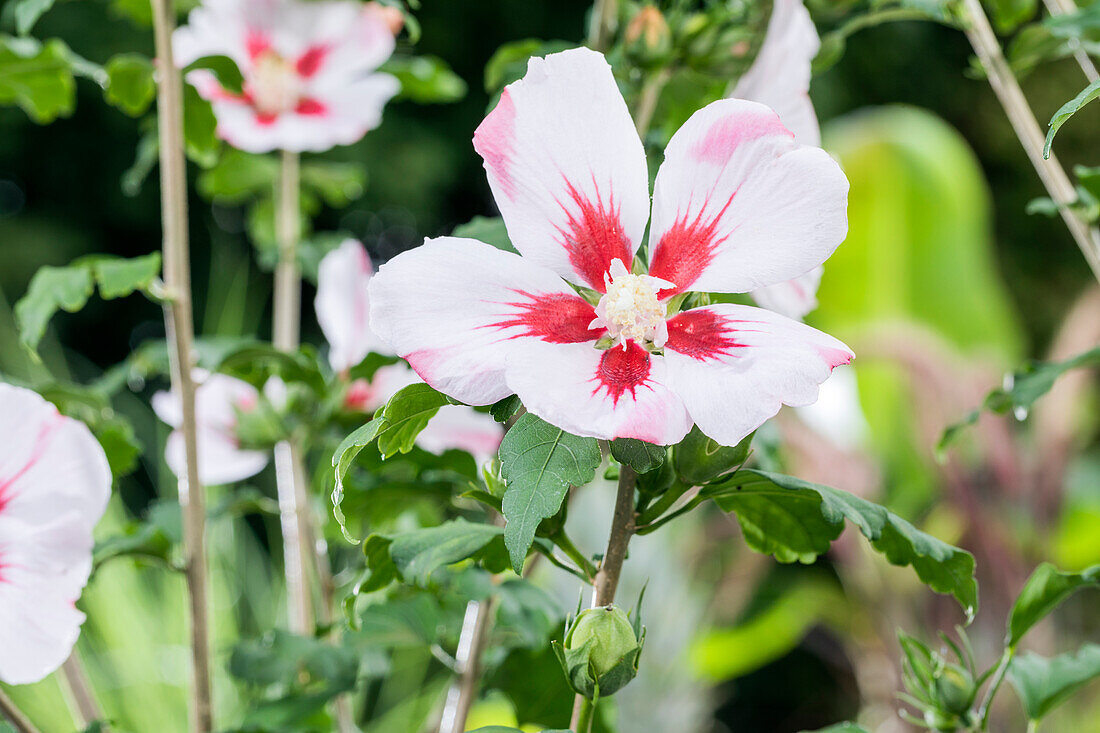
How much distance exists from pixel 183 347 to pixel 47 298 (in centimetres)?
6

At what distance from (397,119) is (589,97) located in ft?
9.33

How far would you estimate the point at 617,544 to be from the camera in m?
0.31

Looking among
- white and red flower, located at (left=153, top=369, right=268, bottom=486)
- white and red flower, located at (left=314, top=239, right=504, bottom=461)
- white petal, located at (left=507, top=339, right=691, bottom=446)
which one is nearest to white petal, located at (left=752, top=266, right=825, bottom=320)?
white petal, located at (left=507, top=339, right=691, bottom=446)

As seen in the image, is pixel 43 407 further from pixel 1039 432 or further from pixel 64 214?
pixel 64 214

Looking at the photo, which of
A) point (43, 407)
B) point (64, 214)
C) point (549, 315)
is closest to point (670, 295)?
point (549, 315)

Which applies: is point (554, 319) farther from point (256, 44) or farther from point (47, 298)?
point (256, 44)

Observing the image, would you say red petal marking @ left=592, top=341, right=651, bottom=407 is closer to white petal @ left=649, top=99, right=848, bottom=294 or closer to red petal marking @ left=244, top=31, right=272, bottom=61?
white petal @ left=649, top=99, right=848, bottom=294

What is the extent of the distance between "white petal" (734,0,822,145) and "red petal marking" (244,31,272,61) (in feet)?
1.09

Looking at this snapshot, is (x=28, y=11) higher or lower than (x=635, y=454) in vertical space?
higher

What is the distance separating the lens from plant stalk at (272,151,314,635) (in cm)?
60

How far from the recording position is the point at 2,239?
288 centimetres

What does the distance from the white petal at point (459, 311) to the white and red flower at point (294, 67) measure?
0.35 m

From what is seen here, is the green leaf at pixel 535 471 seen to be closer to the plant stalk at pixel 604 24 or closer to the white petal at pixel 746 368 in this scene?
the white petal at pixel 746 368

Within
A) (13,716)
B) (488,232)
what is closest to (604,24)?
(488,232)
